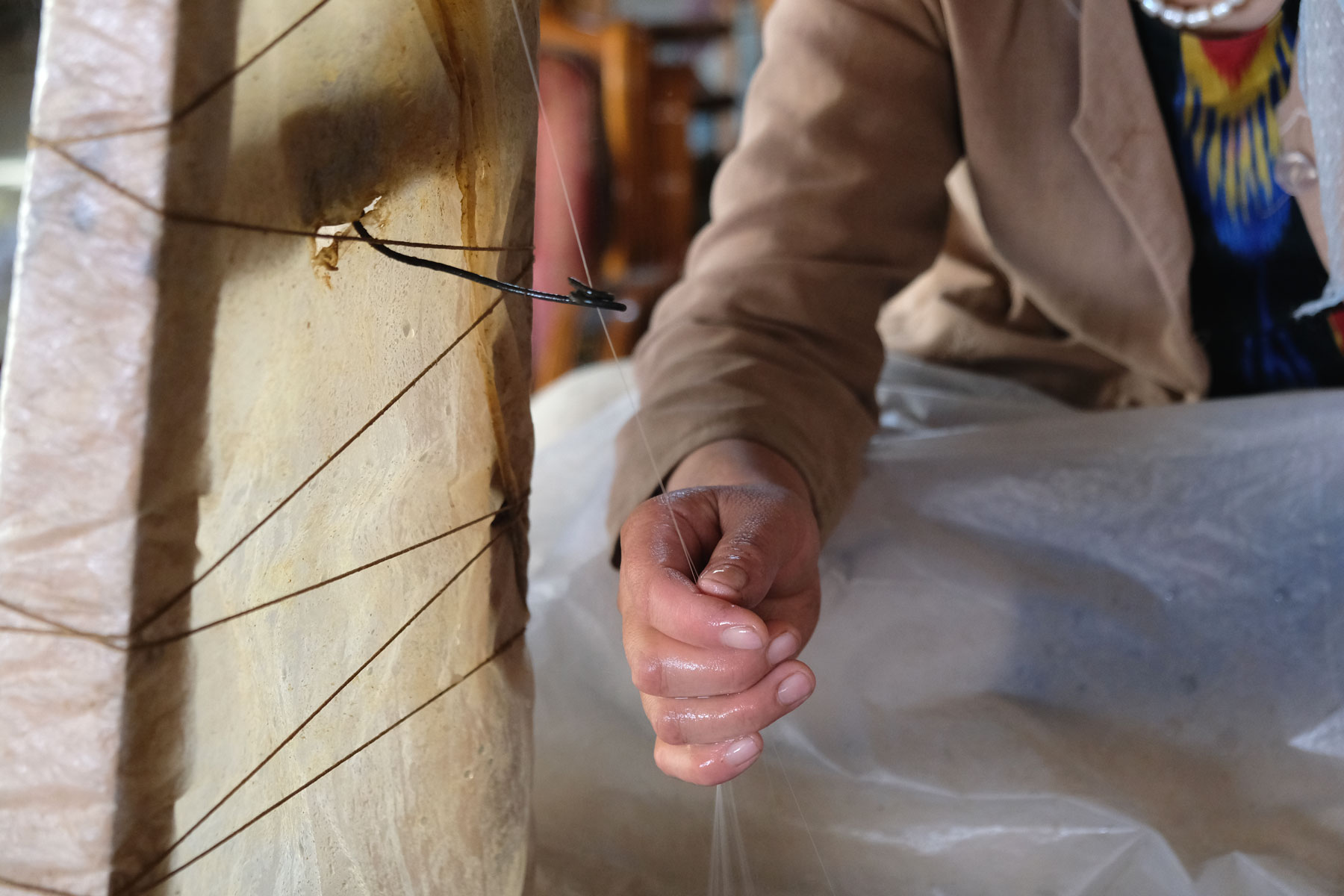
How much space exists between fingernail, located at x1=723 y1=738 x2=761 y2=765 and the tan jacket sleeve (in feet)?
0.86

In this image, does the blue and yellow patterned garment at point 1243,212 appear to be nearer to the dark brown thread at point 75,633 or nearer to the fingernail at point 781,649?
the fingernail at point 781,649

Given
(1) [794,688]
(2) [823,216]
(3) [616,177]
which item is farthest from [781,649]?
(3) [616,177]

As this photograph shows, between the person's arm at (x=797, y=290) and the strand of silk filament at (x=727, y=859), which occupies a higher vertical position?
the person's arm at (x=797, y=290)

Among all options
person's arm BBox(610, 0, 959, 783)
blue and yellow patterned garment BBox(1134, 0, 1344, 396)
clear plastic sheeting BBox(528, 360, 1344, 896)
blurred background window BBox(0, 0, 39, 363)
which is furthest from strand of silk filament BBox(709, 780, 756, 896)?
blue and yellow patterned garment BBox(1134, 0, 1344, 396)

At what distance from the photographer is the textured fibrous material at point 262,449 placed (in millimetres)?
295

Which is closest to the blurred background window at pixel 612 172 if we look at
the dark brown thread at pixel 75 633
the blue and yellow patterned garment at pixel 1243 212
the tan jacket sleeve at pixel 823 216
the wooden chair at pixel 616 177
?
the wooden chair at pixel 616 177

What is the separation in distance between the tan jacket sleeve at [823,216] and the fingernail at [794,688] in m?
0.25

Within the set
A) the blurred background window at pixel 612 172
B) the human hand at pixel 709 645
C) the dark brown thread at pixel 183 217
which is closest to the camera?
the dark brown thread at pixel 183 217

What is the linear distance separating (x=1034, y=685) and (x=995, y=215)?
1.12 feet

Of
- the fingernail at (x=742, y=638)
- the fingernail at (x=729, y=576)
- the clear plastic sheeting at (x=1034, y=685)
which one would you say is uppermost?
the fingernail at (x=729, y=576)

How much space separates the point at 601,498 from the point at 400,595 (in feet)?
1.10

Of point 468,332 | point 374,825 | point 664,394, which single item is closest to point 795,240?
point 664,394

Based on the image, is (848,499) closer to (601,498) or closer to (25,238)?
(601,498)

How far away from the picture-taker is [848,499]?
2.17ft
